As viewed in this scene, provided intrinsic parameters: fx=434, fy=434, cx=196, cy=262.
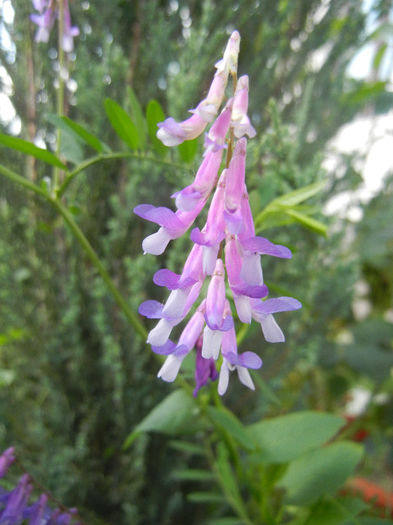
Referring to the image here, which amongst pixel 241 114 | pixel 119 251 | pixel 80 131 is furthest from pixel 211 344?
pixel 119 251

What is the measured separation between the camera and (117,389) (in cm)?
61

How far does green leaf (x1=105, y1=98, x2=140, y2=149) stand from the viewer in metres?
0.37

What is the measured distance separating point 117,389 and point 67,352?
9 centimetres

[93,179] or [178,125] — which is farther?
[93,179]

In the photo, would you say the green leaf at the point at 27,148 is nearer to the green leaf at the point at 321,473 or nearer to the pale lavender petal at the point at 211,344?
the pale lavender petal at the point at 211,344

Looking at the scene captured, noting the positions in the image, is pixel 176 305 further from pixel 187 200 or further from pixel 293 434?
pixel 293 434

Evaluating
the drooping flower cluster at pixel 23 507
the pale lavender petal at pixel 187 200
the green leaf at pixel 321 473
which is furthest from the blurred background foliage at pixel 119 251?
the pale lavender petal at pixel 187 200

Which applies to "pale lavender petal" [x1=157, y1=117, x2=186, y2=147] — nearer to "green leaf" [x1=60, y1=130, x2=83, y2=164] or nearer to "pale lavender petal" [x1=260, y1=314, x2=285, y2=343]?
"pale lavender petal" [x1=260, y1=314, x2=285, y2=343]

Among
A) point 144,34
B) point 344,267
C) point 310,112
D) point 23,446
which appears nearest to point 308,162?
point 310,112

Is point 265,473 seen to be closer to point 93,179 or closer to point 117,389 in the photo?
point 117,389

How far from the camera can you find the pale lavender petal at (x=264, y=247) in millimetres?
213

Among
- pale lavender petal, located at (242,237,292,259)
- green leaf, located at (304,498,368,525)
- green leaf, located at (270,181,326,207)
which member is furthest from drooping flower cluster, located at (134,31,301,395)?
green leaf, located at (304,498,368,525)

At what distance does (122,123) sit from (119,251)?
0.26 meters

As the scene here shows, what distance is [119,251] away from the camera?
0.62 m
